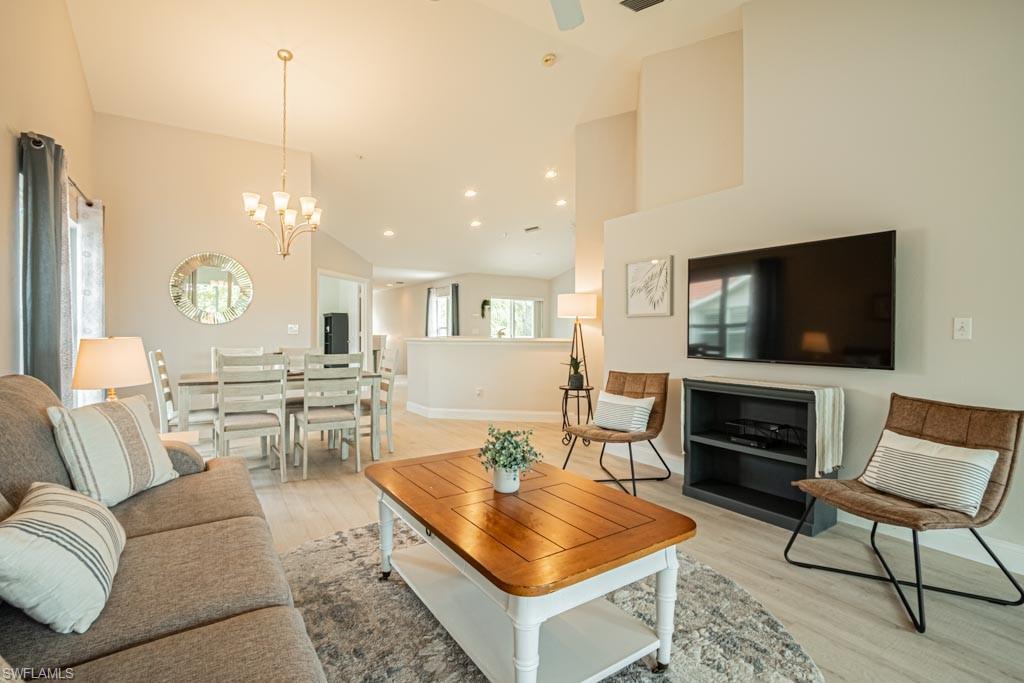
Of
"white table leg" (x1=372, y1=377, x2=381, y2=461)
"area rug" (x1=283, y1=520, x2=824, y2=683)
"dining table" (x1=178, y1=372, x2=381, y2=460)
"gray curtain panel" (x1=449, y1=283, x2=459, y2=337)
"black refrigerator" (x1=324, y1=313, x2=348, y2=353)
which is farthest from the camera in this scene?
"gray curtain panel" (x1=449, y1=283, x2=459, y2=337)

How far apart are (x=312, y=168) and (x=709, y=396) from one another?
5349 millimetres

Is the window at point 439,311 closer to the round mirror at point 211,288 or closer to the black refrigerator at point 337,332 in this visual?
the black refrigerator at point 337,332

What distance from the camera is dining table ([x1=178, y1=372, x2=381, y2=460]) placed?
3518 mm

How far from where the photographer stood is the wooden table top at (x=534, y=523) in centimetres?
138

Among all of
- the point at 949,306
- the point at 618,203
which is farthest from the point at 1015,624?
the point at 618,203

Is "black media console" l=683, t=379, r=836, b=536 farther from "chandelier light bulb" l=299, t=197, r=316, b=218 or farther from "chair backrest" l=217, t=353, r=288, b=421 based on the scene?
"chandelier light bulb" l=299, t=197, r=316, b=218

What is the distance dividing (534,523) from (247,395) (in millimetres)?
2825

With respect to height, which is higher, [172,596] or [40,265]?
[40,265]

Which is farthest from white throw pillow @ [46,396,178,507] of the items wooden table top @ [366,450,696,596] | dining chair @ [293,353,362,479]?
dining chair @ [293,353,362,479]

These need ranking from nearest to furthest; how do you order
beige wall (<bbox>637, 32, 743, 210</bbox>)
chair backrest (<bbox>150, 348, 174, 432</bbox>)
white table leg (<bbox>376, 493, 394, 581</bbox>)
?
white table leg (<bbox>376, 493, 394, 581</bbox>), chair backrest (<bbox>150, 348, 174, 432</bbox>), beige wall (<bbox>637, 32, 743, 210</bbox>)

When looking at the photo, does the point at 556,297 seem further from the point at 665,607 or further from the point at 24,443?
the point at 24,443

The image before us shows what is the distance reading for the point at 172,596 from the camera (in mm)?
1242

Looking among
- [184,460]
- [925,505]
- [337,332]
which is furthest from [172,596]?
[337,332]

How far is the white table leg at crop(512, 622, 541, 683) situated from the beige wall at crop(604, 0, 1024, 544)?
254cm
